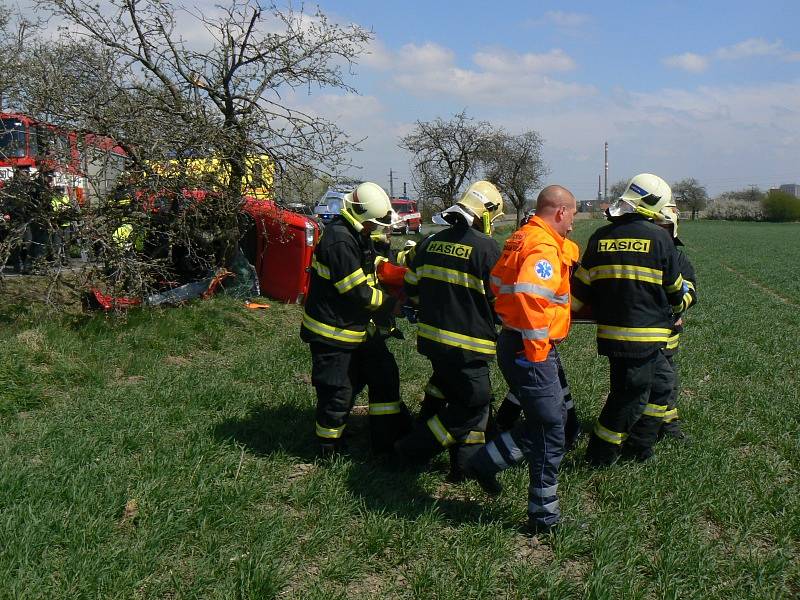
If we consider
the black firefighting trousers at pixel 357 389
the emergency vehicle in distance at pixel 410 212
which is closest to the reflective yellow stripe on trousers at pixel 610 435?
the black firefighting trousers at pixel 357 389

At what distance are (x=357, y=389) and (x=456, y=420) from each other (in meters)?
0.85

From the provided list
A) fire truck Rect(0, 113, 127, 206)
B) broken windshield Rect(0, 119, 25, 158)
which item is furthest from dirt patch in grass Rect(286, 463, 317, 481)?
broken windshield Rect(0, 119, 25, 158)

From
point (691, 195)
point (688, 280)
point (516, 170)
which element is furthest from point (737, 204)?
point (688, 280)

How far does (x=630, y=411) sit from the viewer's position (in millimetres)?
4457

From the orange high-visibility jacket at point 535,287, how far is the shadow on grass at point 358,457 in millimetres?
1191

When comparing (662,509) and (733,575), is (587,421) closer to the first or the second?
(662,509)

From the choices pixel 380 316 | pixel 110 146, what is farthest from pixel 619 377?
pixel 110 146

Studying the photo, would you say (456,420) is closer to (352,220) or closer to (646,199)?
(352,220)

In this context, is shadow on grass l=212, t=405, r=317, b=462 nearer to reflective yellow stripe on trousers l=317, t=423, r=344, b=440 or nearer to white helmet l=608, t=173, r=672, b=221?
reflective yellow stripe on trousers l=317, t=423, r=344, b=440

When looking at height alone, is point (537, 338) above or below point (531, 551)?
above

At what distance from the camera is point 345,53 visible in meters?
9.35

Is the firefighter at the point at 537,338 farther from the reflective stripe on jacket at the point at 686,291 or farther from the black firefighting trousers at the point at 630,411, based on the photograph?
the reflective stripe on jacket at the point at 686,291

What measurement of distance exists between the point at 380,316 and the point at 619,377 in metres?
1.75

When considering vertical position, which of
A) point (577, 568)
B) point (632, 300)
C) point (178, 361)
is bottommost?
point (577, 568)
